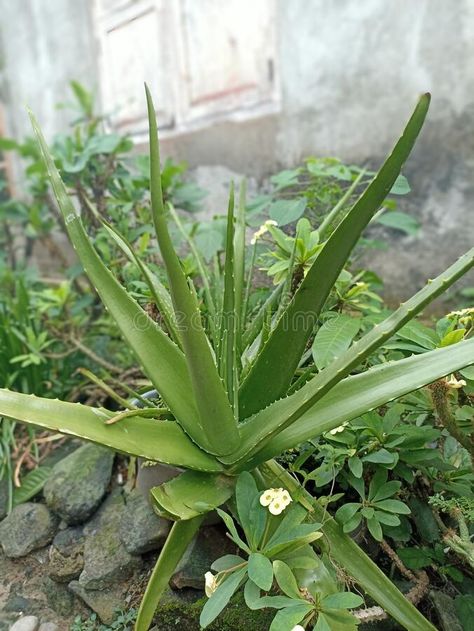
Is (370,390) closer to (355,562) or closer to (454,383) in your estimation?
(454,383)

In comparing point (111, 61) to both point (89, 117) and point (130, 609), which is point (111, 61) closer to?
point (89, 117)

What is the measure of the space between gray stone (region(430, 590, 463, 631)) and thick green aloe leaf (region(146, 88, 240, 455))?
1.58ft

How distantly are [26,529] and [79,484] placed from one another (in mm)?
164

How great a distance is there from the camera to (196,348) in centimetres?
83

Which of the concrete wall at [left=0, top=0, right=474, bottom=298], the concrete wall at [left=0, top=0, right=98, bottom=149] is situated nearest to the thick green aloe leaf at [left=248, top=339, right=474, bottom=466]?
the concrete wall at [left=0, top=0, right=474, bottom=298]

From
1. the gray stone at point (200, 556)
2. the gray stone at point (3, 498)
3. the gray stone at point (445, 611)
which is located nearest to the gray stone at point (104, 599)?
the gray stone at point (200, 556)

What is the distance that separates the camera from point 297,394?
2.94 feet

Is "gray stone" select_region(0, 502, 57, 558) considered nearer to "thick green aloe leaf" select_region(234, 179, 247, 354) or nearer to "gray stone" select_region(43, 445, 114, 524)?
"gray stone" select_region(43, 445, 114, 524)

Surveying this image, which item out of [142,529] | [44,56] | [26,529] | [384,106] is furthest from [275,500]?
[44,56]

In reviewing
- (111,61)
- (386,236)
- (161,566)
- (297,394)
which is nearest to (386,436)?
(297,394)

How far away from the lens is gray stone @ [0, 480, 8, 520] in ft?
4.83

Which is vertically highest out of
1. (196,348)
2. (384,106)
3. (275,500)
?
(384,106)

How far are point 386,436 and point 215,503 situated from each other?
1.15ft

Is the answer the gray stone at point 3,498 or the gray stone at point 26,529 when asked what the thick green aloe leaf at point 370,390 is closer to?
the gray stone at point 26,529
